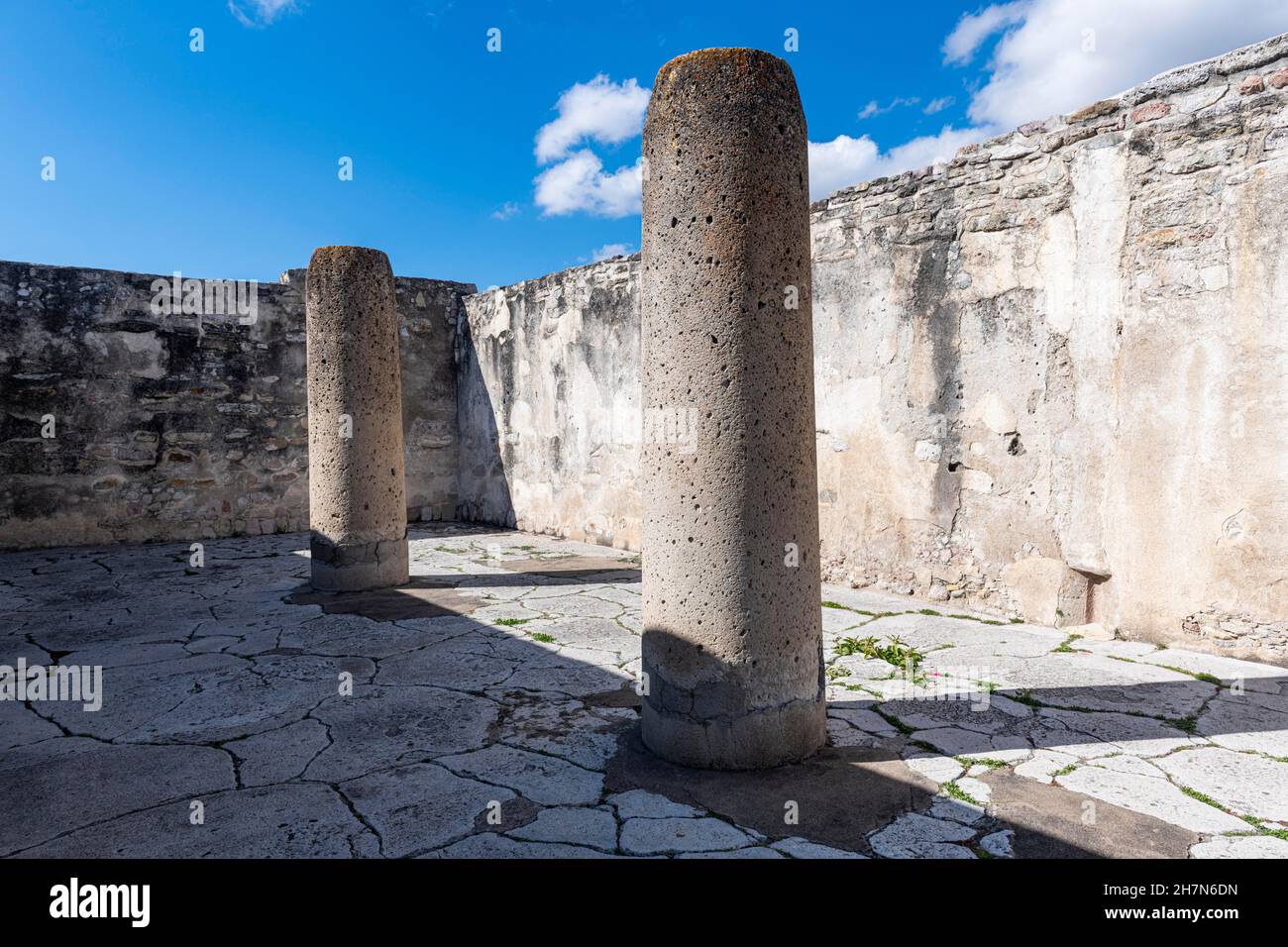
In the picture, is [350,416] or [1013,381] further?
[350,416]

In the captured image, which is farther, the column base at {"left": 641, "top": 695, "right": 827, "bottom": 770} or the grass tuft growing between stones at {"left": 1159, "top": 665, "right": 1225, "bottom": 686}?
the grass tuft growing between stones at {"left": 1159, "top": 665, "right": 1225, "bottom": 686}

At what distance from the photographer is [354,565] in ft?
17.9

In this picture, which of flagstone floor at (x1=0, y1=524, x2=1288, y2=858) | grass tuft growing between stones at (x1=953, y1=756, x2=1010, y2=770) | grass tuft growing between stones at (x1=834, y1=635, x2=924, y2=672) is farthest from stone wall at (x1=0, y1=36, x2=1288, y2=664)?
grass tuft growing between stones at (x1=953, y1=756, x2=1010, y2=770)

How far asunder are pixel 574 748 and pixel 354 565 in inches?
Answer: 129

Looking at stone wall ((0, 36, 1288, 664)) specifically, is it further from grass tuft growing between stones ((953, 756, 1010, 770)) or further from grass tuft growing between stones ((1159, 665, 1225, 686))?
grass tuft growing between stones ((953, 756, 1010, 770))

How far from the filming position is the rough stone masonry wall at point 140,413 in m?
7.13

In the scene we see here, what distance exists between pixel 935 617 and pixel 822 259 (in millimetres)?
2476

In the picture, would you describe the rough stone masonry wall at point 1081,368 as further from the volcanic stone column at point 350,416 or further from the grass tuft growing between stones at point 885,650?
the volcanic stone column at point 350,416

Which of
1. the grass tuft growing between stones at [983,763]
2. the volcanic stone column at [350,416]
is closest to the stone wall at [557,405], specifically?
the volcanic stone column at [350,416]

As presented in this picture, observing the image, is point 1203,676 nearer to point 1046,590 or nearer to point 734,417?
point 1046,590

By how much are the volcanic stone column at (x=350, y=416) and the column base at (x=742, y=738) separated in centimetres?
352

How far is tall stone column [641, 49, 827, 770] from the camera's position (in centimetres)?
249

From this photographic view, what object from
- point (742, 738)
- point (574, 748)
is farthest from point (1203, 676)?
point (574, 748)

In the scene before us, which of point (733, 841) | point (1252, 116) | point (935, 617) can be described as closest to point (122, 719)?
point (733, 841)
